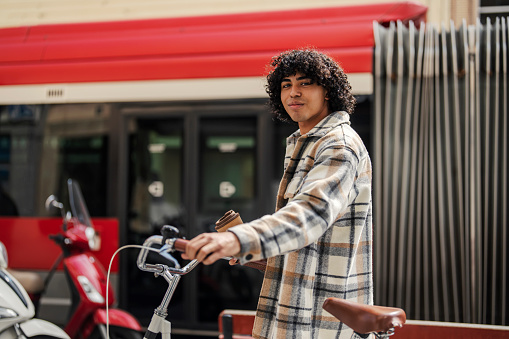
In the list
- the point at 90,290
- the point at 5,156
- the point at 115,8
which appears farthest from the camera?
the point at 115,8

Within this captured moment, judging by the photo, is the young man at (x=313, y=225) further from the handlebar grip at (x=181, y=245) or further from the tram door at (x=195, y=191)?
the tram door at (x=195, y=191)

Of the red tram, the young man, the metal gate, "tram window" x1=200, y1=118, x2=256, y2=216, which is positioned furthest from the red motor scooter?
the young man

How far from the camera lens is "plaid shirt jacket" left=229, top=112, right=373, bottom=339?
1495mm

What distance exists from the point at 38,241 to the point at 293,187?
3.12m

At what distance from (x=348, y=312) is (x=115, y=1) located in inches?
216

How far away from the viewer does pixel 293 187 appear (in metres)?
1.71

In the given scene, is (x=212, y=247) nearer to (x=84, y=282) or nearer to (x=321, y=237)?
(x=321, y=237)

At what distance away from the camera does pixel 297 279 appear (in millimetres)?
1636

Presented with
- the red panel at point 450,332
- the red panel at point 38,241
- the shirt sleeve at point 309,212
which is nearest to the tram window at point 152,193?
the red panel at point 38,241

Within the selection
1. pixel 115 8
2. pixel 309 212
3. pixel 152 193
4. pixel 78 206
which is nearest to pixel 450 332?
pixel 309 212

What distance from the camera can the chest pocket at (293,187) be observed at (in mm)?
1690

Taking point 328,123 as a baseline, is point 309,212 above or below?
below

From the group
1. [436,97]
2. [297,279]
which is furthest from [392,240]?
[297,279]

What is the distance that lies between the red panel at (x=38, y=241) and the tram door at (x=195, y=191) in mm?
175
